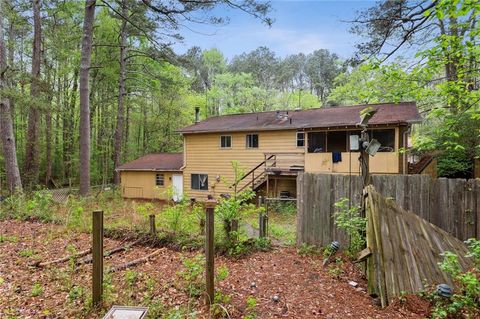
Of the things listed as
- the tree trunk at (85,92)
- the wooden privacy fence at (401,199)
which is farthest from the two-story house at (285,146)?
the wooden privacy fence at (401,199)

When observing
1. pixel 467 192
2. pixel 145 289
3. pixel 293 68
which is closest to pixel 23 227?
pixel 145 289

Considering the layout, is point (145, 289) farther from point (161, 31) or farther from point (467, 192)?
point (161, 31)

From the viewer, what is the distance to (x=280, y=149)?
52.0ft

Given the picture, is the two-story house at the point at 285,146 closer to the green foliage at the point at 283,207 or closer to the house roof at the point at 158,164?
the green foliage at the point at 283,207

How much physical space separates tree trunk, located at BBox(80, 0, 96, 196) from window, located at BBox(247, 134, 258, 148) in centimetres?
834

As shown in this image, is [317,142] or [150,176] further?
[150,176]

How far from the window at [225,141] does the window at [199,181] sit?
219 centimetres

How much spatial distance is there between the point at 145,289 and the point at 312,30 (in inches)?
483

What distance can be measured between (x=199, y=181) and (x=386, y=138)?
Result: 10641mm

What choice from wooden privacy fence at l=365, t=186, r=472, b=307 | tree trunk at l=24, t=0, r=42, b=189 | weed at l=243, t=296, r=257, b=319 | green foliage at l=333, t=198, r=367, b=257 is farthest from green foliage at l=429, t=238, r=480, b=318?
tree trunk at l=24, t=0, r=42, b=189

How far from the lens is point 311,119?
15.9 m

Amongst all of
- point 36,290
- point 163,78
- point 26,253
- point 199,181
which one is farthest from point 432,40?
point 163,78

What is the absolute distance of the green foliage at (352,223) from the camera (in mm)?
5031

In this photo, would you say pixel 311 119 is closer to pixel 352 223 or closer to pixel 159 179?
pixel 159 179
